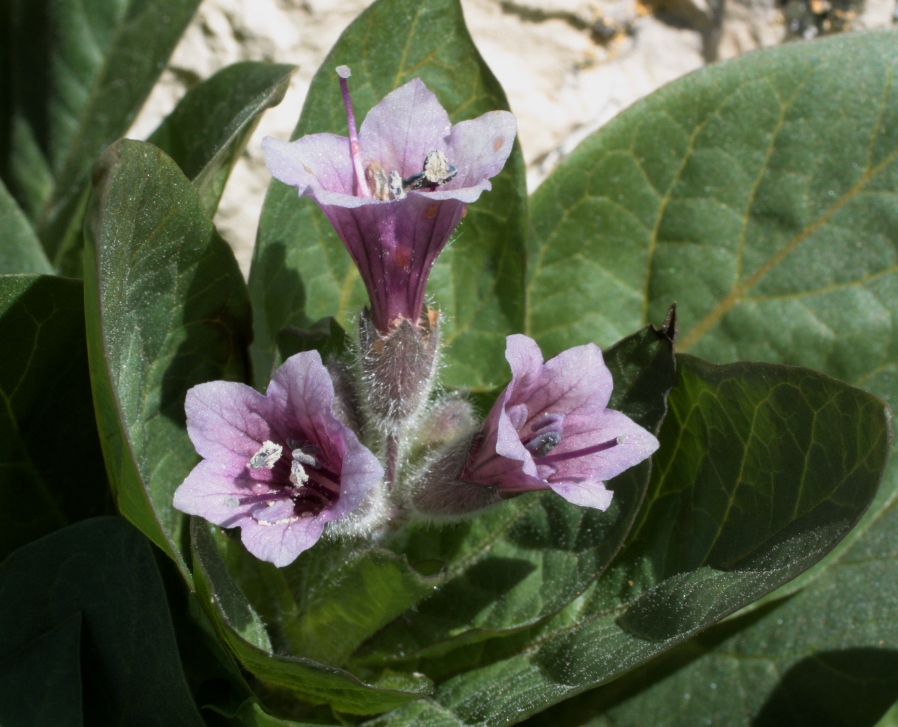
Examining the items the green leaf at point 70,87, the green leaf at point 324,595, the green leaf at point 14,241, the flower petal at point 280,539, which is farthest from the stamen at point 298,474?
the green leaf at point 70,87

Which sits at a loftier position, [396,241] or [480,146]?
[480,146]

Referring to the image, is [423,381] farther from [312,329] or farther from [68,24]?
[68,24]

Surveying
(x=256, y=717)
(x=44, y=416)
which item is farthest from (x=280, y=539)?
(x=44, y=416)

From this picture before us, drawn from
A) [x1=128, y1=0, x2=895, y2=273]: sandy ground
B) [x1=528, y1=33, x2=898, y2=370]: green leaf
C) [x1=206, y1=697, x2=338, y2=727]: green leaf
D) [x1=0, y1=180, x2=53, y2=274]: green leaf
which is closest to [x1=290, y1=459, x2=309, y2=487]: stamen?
[x1=206, y1=697, x2=338, y2=727]: green leaf

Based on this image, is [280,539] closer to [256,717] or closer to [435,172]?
[256,717]

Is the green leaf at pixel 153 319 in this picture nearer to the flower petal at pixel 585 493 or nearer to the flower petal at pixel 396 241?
the flower petal at pixel 396 241

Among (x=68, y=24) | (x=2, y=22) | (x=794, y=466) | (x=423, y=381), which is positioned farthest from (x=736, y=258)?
(x=2, y=22)
